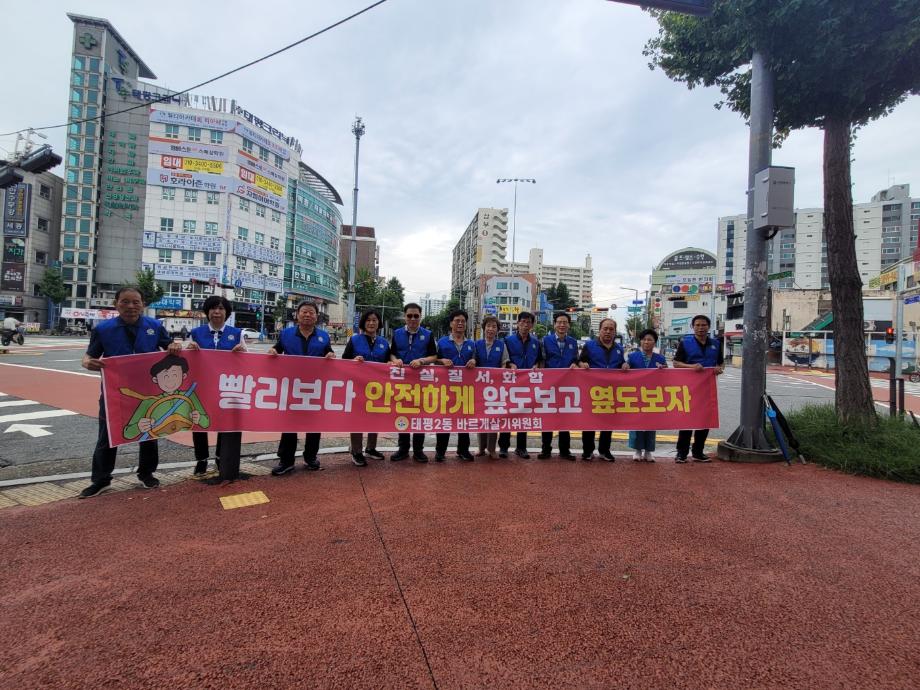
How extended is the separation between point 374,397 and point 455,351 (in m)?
1.15

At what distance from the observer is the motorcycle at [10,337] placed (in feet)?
73.6

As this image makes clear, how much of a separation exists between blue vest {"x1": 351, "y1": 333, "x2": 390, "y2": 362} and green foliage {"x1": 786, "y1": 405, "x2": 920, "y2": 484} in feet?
17.4

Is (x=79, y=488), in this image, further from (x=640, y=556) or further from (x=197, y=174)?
(x=197, y=174)

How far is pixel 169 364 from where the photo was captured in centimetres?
436

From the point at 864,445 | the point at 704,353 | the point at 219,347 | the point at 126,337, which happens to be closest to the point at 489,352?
the point at 704,353

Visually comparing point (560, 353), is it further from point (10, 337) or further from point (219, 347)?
point (10, 337)

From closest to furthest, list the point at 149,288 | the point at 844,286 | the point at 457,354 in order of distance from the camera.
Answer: the point at 457,354, the point at 844,286, the point at 149,288

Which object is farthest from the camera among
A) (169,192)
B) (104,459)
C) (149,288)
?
(169,192)

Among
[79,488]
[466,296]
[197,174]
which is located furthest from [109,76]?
[79,488]

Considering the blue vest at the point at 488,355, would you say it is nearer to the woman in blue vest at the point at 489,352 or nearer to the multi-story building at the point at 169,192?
the woman in blue vest at the point at 489,352

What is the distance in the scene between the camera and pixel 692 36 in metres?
6.14

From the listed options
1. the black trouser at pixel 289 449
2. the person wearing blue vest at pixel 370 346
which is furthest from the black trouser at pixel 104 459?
the person wearing blue vest at pixel 370 346

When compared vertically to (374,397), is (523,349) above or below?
above

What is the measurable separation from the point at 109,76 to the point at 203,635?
74.7m
